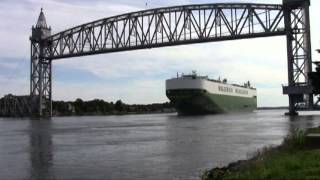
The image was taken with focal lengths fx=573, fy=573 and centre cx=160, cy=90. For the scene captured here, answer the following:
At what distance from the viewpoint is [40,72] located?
15325cm

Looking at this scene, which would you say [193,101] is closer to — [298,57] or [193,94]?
[193,94]

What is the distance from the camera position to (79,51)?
146500 mm

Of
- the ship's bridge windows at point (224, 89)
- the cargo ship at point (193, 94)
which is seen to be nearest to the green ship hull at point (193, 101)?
the cargo ship at point (193, 94)

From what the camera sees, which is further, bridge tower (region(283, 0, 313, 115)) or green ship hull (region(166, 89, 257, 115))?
green ship hull (region(166, 89, 257, 115))

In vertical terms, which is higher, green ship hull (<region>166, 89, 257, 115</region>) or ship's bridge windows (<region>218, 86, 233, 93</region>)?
ship's bridge windows (<region>218, 86, 233, 93</region>)

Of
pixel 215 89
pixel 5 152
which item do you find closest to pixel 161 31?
pixel 215 89

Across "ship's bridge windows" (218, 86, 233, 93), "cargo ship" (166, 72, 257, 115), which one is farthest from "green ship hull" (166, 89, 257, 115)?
"ship's bridge windows" (218, 86, 233, 93)

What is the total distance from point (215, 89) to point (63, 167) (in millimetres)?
148608

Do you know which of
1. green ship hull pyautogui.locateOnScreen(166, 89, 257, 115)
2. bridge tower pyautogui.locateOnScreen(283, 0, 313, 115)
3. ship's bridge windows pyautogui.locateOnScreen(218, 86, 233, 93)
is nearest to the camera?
bridge tower pyautogui.locateOnScreen(283, 0, 313, 115)

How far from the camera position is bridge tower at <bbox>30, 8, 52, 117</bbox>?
504 feet

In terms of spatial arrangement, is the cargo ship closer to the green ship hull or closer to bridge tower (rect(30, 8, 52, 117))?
the green ship hull

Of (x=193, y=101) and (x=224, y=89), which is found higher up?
(x=224, y=89)

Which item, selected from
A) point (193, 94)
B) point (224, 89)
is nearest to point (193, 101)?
point (193, 94)

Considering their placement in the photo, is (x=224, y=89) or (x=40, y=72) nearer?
(x=40, y=72)
